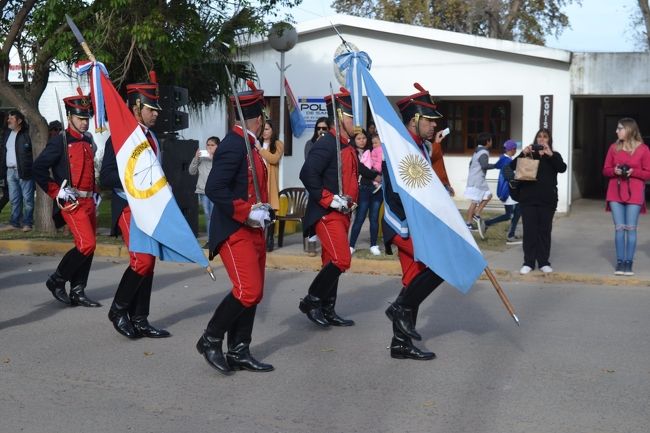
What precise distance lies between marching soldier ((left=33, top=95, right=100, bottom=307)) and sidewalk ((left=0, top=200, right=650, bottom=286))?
12.9ft

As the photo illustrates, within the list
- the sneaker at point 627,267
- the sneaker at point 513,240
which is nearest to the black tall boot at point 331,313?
the sneaker at point 627,267

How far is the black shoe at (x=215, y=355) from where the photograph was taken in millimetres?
6715

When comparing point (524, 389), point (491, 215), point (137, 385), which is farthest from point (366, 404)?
point (491, 215)

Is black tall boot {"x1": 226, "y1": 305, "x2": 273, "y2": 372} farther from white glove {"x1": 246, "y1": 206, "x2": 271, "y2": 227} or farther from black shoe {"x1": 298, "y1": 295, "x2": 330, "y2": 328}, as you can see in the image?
black shoe {"x1": 298, "y1": 295, "x2": 330, "y2": 328}

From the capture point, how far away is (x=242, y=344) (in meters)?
6.82

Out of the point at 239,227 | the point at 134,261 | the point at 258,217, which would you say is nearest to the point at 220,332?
the point at 239,227

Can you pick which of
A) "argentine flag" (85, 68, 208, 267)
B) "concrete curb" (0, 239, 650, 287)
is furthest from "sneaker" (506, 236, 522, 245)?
"argentine flag" (85, 68, 208, 267)

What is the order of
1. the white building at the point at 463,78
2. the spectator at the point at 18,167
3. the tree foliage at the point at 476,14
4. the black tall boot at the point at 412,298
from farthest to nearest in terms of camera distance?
the tree foliage at the point at 476,14 < the white building at the point at 463,78 < the spectator at the point at 18,167 < the black tall boot at the point at 412,298

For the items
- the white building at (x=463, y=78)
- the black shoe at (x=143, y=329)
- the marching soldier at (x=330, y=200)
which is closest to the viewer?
the black shoe at (x=143, y=329)

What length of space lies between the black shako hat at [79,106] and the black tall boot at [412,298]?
3.49 m

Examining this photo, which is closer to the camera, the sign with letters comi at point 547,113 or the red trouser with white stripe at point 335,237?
the red trouser with white stripe at point 335,237

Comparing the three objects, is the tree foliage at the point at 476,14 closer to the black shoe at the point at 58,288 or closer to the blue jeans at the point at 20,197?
the blue jeans at the point at 20,197

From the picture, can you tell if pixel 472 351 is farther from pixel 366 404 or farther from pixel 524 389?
pixel 366 404

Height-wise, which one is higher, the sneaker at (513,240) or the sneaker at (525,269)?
the sneaker at (525,269)
